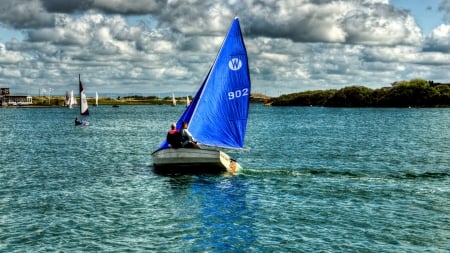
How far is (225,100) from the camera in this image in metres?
39.3

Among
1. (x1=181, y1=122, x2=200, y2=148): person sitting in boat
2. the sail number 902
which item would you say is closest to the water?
(x1=181, y1=122, x2=200, y2=148): person sitting in boat

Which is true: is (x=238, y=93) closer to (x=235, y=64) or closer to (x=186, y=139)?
(x=235, y=64)

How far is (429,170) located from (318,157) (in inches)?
484

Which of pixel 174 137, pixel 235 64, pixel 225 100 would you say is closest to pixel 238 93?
pixel 225 100

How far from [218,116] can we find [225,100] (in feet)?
4.64

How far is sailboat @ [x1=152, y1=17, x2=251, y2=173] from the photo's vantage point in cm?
3778

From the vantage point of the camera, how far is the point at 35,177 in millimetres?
40969

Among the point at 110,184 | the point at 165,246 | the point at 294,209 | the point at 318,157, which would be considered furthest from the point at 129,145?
the point at 165,246

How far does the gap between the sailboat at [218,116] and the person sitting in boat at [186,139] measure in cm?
38

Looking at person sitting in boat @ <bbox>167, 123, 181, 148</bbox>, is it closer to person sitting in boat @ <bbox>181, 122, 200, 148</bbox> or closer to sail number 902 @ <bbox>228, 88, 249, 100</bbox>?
person sitting in boat @ <bbox>181, 122, 200, 148</bbox>

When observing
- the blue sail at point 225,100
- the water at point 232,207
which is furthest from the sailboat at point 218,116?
the water at point 232,207

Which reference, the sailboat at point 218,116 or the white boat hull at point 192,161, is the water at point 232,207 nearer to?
the white boat hull at point 192,161

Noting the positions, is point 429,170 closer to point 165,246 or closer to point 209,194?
point 209,194

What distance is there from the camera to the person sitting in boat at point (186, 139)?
37562 mm
